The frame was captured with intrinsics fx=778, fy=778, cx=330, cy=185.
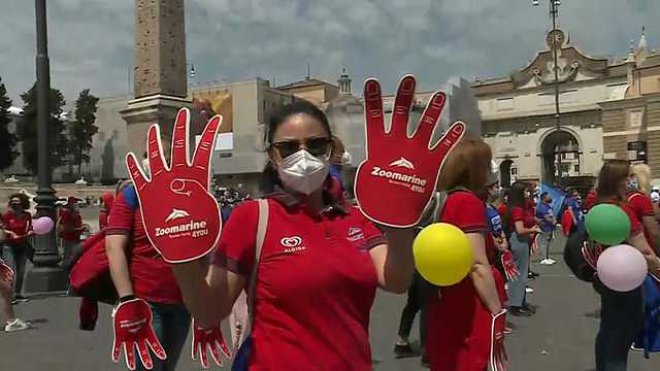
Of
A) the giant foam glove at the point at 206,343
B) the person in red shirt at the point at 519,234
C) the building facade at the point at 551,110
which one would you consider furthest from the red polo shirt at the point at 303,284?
the building facade at the point at 551,110

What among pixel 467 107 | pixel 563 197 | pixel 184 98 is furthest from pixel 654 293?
pixel 184 98

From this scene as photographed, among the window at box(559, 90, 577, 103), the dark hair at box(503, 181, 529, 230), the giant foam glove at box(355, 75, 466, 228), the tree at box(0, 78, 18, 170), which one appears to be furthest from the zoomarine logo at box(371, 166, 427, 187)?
the tree at box(0, 78, 18, 170)

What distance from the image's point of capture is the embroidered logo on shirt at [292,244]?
2.15 m

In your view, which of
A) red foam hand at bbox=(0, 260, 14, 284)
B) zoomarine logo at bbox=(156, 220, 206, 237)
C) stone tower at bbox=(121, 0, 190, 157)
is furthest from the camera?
stone tower at bbox=(121, 0, 190, 157)

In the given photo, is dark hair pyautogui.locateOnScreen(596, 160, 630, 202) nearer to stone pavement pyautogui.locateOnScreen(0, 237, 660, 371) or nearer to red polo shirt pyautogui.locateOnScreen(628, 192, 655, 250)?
red polo shirt pyautogui.locateOnScreen(628, 192, 655, 250)

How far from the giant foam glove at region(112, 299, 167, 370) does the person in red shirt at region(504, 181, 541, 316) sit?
6.51 metres

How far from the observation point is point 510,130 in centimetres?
Answer: 6056

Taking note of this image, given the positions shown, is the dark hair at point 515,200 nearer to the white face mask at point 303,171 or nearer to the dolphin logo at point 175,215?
the white face mask at point 303,171

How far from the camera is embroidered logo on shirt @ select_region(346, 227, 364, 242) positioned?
224 cm

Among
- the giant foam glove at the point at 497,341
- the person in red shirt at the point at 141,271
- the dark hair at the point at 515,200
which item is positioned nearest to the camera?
the giant foam glove at the point at 497,341

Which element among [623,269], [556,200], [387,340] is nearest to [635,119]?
[556,200]

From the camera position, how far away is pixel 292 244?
2162 mm

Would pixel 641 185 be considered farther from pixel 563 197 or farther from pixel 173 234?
pixel 563 197

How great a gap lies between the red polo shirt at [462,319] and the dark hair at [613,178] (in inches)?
58.3
